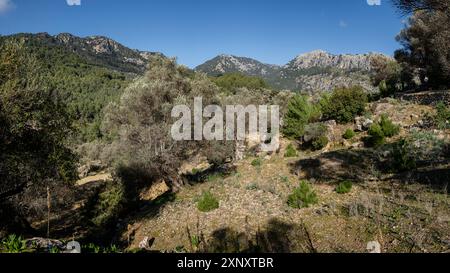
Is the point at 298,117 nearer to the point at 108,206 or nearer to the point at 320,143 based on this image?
the point at 320,143

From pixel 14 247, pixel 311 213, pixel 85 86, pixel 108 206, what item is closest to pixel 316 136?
pixel 311 213

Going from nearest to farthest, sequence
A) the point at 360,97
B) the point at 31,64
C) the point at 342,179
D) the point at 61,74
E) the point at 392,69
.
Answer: the point at 31,64
the point at 342,179
the point at 360,97
the point at 392,69
the point at 61,74

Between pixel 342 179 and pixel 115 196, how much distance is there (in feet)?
43.7

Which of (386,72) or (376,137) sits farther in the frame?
(386,72)

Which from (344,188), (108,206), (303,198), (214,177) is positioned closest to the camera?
(303,198)

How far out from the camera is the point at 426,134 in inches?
862

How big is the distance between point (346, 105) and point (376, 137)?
8.11m

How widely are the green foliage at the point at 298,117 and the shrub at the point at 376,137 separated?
7.74 meters

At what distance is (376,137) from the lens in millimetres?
24750

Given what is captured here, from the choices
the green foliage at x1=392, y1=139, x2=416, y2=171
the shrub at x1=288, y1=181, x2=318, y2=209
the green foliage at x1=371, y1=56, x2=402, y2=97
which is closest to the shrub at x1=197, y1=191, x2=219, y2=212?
the shrub at x1=288, y1=181, x2=318, y2=209

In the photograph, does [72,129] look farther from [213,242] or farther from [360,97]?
[360,97]

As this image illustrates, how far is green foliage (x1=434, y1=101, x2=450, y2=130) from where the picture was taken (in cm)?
2305

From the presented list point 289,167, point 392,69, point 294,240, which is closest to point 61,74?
point 392,69

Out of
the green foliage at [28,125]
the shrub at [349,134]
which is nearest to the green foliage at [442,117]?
the shrub at [349,134]
